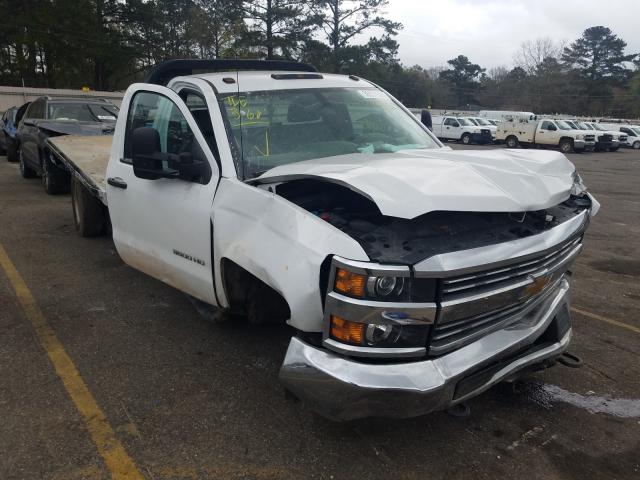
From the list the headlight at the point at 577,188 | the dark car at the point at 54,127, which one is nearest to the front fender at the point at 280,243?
the headlight at the point at 577,188

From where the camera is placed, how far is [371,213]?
9.52 ft

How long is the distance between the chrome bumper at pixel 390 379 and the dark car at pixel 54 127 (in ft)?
27.0

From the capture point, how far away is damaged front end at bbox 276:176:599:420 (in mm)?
2406

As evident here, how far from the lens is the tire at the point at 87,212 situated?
671cm

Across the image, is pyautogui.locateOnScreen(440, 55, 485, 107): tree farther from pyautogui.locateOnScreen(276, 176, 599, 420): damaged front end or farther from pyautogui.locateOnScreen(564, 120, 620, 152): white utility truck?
pyautogui.locateOnScreen(276, 176, 599, 420): damaged front end

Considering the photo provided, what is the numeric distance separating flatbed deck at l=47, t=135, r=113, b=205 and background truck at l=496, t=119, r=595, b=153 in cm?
2694

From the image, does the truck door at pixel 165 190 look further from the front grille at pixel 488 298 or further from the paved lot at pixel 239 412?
the front grille at pixel 488 298

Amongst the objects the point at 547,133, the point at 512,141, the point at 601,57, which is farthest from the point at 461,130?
the point at 601,57

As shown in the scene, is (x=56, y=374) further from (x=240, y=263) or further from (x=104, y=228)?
(x=104, y=228)

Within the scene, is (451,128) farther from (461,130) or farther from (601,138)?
(601,138)

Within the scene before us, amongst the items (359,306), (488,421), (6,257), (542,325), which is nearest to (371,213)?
(359,306)

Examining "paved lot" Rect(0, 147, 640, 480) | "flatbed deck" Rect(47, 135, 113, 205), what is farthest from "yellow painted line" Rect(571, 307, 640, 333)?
"flatbed deck" Rect(47, 135, 113, 205)

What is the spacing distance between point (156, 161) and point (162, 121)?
2.56 feet

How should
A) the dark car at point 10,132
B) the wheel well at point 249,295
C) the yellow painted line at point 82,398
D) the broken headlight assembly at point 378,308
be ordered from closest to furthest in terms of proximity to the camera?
the broken headlight assembly at point 378,308 < the yellow painted line at point 82,398 < the wheel well at point 249,295 < the dark car at point 10,132
